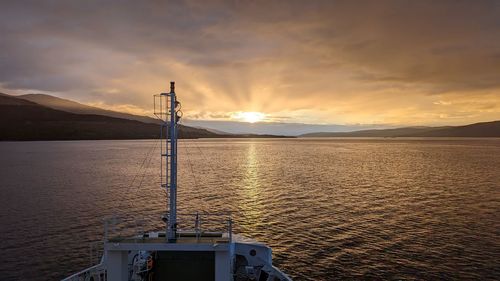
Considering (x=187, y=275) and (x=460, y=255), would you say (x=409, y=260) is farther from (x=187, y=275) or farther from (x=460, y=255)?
(x=187, y=275)

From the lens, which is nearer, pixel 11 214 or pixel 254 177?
pixel 11 214

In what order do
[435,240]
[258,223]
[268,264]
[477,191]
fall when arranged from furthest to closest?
[477,191]
[258,223]
[435,240]
[268,264]

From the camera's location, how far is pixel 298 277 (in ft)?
95.8

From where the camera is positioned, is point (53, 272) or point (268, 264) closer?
point (268, 264)

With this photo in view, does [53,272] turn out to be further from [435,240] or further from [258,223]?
[435,240]

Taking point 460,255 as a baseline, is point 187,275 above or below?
above

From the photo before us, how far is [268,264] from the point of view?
22375 mm

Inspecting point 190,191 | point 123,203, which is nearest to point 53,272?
point 123,203

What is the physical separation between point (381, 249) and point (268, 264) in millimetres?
17673

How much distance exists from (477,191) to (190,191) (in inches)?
2148

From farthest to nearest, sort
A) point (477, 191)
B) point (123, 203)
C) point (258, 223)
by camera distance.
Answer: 1. point (477, 191)
2. point (123, 203)
3. point (258, 223)

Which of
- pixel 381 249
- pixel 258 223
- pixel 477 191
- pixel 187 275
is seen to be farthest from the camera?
pixel 477 191

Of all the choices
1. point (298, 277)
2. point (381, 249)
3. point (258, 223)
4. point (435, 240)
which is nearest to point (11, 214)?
point (258, 223)

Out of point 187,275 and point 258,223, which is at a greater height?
point 187,275
